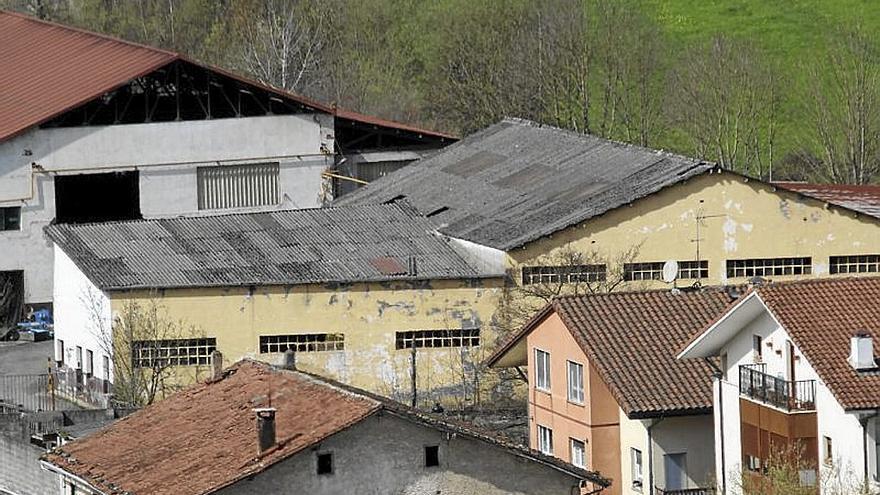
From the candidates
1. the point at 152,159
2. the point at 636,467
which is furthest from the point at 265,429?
the point at 152,159

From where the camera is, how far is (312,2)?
11950 cm

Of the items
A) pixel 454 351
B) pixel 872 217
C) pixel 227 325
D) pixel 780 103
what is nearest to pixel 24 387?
pixel 227 325

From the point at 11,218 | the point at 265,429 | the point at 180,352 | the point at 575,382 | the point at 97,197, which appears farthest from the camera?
the point at 97,197

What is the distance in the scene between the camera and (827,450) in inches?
1575

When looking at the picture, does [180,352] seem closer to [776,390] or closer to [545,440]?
[545,440]

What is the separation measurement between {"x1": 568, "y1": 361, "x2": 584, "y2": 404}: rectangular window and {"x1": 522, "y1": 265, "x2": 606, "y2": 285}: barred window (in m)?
13.4

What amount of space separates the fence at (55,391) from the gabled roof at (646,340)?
14.7 metres

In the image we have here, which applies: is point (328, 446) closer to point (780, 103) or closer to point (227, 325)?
point (227, 325)

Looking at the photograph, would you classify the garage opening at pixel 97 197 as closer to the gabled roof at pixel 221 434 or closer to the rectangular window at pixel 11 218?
the rectangular window at pixel 11 218

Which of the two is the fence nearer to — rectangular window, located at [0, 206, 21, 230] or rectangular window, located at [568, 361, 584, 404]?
rectangular window, located at [0, 206, 21, 230]

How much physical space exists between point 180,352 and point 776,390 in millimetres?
20945

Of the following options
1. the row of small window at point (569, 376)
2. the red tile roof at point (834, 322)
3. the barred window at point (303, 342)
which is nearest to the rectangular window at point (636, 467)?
the row of small window at point (569, 376)

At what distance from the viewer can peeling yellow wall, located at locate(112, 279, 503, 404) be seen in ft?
194

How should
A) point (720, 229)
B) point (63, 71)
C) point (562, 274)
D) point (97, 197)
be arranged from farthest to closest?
point (63, 71) < point (97, 197) < point (720, 229) < point (562, 274)
